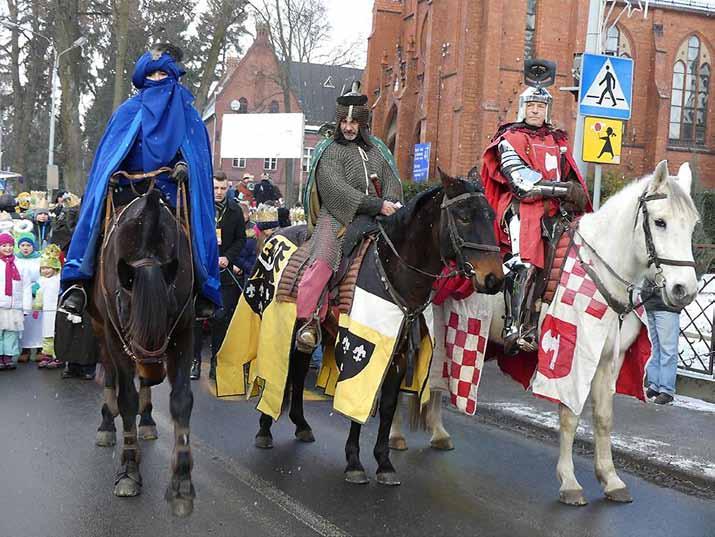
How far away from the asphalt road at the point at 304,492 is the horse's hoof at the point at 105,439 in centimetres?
8

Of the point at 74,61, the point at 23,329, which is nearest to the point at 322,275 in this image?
the point at 23,329

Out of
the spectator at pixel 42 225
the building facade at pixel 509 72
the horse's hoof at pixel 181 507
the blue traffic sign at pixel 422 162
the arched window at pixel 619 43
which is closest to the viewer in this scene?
the horse's hoof at pixel 181 507

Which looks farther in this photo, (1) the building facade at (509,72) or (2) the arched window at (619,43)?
(2) the arched window at (619,43)

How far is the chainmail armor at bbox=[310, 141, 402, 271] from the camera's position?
627 cm

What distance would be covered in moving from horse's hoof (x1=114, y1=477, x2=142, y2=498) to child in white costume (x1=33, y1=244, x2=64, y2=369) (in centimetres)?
597

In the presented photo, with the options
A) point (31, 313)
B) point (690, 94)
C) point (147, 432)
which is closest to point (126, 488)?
point (147, 432)

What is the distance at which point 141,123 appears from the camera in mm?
5977

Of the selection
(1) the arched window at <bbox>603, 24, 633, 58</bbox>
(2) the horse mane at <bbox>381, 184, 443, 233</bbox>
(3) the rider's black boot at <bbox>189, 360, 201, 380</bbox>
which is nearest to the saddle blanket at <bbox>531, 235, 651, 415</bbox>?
(2) the horse mane at <bbox>381, 184, 443, 233</bbox>

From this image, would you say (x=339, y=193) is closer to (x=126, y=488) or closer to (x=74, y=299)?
(x=74, y=299)

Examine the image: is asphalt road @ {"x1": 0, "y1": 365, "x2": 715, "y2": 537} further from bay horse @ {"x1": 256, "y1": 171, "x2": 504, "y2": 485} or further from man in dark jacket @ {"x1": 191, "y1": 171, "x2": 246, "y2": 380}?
man in dark jacket @ {"x1": 191, "y1": 171, "x2": 246, "y2": 380}

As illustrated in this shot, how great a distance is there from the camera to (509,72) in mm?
32938

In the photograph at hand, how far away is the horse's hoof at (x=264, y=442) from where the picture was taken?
7.02 meters

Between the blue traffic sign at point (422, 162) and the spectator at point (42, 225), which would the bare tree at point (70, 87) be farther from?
the blue traffic sign at point (422, 162)

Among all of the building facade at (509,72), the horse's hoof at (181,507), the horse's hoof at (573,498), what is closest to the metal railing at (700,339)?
the horse's hoof at (573,498)
